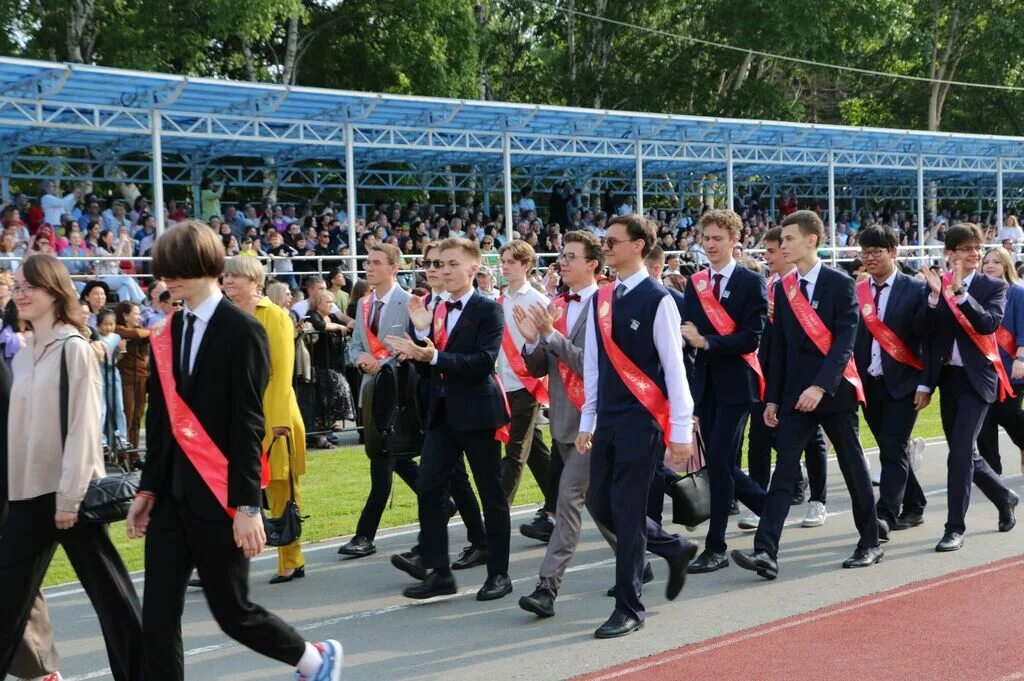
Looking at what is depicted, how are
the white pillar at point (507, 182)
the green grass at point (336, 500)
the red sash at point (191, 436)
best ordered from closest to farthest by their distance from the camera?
the red sash at point (191, 436) → the green grass at point (336, 500) → the white pillar at point (507, 182)

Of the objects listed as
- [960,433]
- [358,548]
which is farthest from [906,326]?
[358,548]

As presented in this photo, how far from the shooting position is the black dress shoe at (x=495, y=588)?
282 inches

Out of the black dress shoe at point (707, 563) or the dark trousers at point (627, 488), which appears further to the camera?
the black dress shoe at point (707, 563)

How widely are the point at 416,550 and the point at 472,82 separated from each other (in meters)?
31.5

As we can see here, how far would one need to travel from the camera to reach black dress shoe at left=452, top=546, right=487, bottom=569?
26.5ft

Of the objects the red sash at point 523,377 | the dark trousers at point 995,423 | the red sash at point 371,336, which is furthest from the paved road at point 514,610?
the red sash at point 371,336

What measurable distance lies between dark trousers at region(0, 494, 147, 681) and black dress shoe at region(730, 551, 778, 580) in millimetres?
3388

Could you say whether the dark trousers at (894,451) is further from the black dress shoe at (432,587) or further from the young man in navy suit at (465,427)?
the black dress shoe at (432,587)

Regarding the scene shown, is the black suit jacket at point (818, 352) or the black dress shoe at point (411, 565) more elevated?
the black suit jacket at point (818, 352)

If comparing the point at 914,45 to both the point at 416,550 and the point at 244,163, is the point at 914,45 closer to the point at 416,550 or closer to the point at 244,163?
the point at 244,163

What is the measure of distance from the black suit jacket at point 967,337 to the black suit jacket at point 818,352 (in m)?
1.01

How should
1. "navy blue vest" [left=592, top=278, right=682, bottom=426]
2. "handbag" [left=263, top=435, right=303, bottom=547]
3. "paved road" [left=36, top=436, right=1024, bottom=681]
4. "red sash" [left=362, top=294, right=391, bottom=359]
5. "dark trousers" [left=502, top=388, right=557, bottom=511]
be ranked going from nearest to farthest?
"paved road" [left=36, top=436, right=1024, bottom=681] → "navy blue vest" [left=592, top=278, right=682, bottom=426] → "handbag" [left=263, top=435, right=303, bottom=547] → "red sash" [left=362, top=294, right=391, bottom=359] → "dark trousers" [left=502, top=388, right=557, bottom=511]

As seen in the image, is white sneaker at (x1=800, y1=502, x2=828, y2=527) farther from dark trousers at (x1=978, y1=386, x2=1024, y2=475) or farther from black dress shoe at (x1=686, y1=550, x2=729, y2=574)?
black dress shoe at (x1=686, y1=550, x2=729, y2=574)

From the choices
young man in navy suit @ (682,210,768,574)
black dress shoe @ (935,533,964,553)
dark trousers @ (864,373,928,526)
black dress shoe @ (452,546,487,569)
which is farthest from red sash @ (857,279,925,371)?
black dress shoe @ (452,546,487,569)
